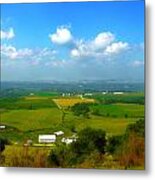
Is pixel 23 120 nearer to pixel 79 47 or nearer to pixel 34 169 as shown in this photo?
pixel 34 169

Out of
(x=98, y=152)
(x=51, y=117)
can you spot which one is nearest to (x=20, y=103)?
(x=51, y=117)

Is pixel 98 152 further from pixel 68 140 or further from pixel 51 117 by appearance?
pixel 51 117

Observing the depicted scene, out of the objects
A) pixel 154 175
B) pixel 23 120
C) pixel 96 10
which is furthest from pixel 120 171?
pixel 96 10

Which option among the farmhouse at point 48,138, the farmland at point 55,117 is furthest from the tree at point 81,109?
the farmhouse at point 48,138

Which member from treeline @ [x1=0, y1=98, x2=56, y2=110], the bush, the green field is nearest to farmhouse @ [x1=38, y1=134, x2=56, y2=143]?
the green field

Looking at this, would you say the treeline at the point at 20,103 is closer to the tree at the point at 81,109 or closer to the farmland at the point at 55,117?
the farmland at the point at 55,117

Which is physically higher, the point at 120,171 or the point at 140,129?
the point at 140,129

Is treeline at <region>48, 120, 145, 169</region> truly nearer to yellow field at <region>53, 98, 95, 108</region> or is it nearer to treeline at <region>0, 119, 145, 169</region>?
treeline at <region>0, 119, 145, 169</region>

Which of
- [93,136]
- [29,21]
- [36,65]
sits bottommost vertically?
[93,136]
